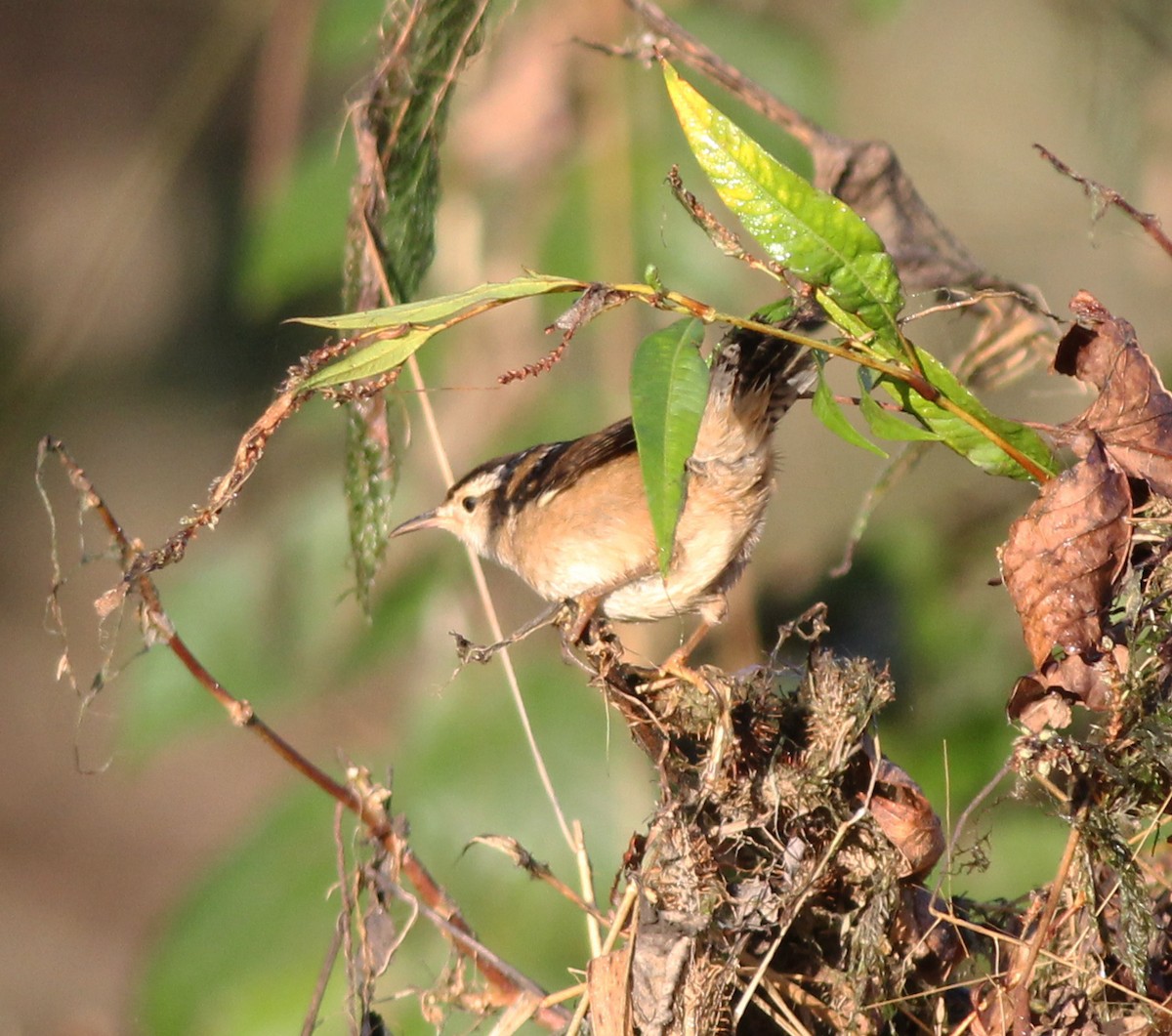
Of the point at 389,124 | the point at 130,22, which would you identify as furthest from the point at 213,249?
the point at 389,124

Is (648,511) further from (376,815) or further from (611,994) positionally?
(611,994)

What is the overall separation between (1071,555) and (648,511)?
40.8 inches

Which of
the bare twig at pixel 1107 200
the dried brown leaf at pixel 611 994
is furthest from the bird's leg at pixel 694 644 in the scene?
the bare twig at pixel 1107 200

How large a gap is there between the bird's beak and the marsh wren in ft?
1.20

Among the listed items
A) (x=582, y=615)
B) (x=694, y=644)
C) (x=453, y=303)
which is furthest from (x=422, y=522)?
(x=453, y=303)

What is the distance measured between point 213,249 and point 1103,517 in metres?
5.65

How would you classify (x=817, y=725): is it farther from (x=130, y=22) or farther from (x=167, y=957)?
(x=130, y=22)

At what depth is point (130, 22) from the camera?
283 inches

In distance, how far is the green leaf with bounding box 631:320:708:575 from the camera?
4.86 ft

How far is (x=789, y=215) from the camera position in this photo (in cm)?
164

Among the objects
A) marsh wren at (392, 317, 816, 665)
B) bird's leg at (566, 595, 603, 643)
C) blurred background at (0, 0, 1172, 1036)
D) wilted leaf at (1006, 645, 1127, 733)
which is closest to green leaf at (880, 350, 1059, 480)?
wilted leaf at (1006, 645, 1127, 733)

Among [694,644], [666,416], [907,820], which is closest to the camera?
[666,416]

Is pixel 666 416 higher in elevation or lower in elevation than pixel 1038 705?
higher

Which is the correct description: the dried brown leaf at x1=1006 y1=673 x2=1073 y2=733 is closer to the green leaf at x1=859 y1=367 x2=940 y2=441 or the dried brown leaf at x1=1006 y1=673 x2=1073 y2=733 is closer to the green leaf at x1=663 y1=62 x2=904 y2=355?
the green leaf at x1=859 y1=367 x2=940 y2=441
